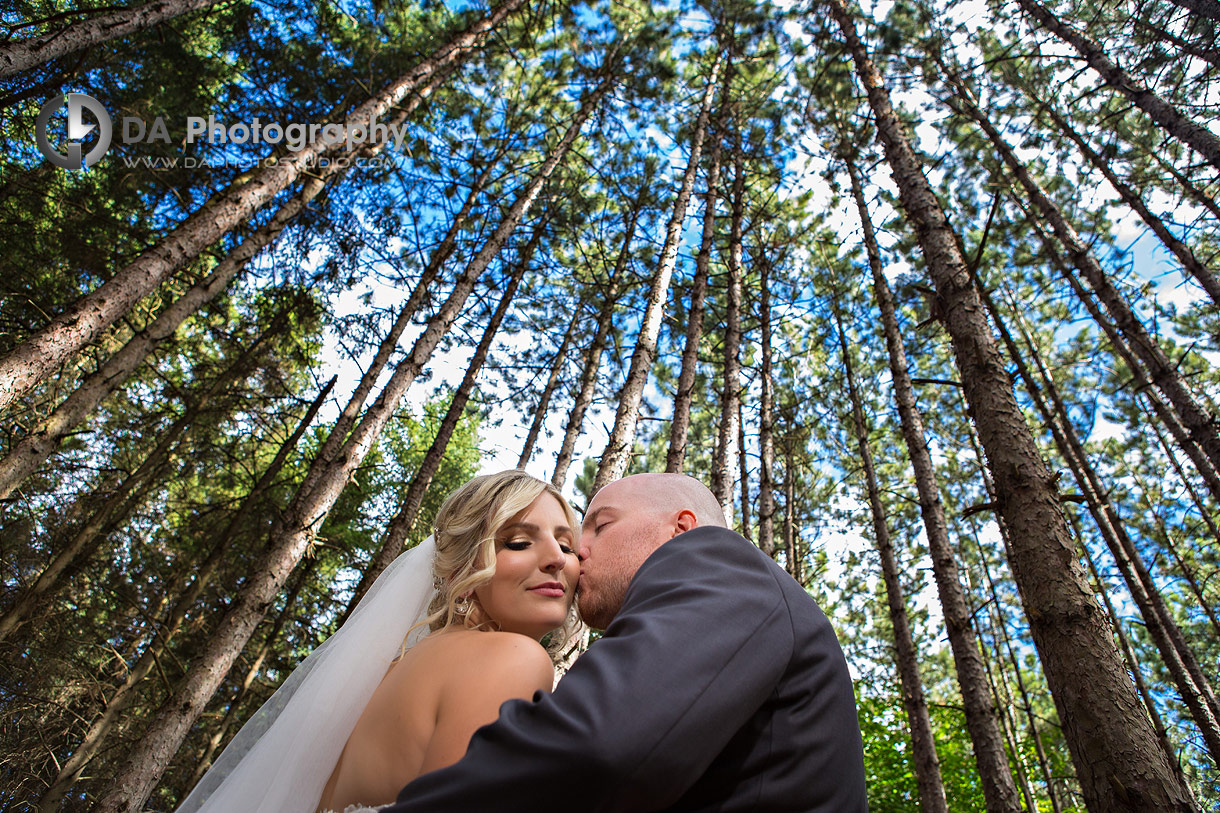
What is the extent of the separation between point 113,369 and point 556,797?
812 centimetres

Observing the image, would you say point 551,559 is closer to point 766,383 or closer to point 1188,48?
point 1188,48

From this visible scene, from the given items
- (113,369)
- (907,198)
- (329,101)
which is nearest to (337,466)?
(113,369)

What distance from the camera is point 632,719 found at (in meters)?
0.97

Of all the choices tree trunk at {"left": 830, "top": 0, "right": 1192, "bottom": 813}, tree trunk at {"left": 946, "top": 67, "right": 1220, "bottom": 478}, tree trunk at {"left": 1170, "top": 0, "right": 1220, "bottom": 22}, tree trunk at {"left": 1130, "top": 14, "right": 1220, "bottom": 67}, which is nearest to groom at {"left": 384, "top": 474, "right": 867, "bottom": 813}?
tree trunk at {"left": 830, "top": 0, "right": 1192, "bottom": 813}

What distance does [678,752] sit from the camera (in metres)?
1.00

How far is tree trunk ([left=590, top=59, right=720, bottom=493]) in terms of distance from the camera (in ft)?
19.0

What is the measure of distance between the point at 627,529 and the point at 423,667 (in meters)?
0.75

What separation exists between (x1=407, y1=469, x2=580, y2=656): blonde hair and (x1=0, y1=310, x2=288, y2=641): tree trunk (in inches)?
365

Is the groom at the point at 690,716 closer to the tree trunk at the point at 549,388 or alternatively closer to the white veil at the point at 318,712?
the white veil at the point at 318,712

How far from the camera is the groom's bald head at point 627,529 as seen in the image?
1.92 metres

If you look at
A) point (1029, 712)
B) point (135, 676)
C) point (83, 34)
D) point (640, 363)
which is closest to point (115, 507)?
point (135, 676)

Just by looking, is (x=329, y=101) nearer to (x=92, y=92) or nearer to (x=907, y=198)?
(x=92, y=92)

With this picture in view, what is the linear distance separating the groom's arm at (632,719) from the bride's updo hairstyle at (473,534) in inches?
39.1

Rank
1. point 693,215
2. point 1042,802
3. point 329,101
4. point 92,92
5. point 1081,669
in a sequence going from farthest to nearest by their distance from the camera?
point 1042,802 < point 693,215 < point 329,101 < point 92,92 < point 1081,669
